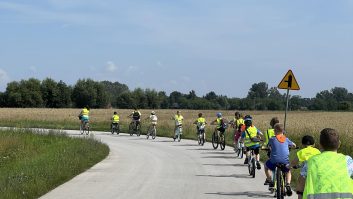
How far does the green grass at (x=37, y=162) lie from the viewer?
35.9ft

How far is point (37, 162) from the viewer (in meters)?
15.3

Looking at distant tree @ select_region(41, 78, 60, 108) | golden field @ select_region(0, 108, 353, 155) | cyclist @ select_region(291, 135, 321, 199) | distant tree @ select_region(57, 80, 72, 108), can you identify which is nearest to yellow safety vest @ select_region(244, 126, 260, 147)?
cyclist @ select_region(291, 135, 321, 199)

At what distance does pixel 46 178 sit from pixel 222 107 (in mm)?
129988

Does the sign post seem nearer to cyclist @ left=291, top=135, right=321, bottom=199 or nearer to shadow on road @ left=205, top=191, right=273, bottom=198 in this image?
shadow on road @ left=205, top=191, right=273, bottom=198

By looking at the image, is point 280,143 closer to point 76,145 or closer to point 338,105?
point 76,145

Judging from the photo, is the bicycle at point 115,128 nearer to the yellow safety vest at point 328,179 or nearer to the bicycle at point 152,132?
the bicycle at point 152,132

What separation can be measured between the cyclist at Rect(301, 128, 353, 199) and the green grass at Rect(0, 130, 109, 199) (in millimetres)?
6368

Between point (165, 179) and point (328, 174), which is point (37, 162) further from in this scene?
point (328, 174)

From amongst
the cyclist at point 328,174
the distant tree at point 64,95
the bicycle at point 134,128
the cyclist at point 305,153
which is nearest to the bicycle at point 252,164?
the cyclist at point 305,153

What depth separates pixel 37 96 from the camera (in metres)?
116

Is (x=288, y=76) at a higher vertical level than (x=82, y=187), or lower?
higher

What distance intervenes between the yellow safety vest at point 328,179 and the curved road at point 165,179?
587 cm

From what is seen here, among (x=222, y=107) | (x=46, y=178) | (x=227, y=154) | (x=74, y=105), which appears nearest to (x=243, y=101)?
(x=222, y=107)

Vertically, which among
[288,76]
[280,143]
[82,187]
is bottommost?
[82,187]
